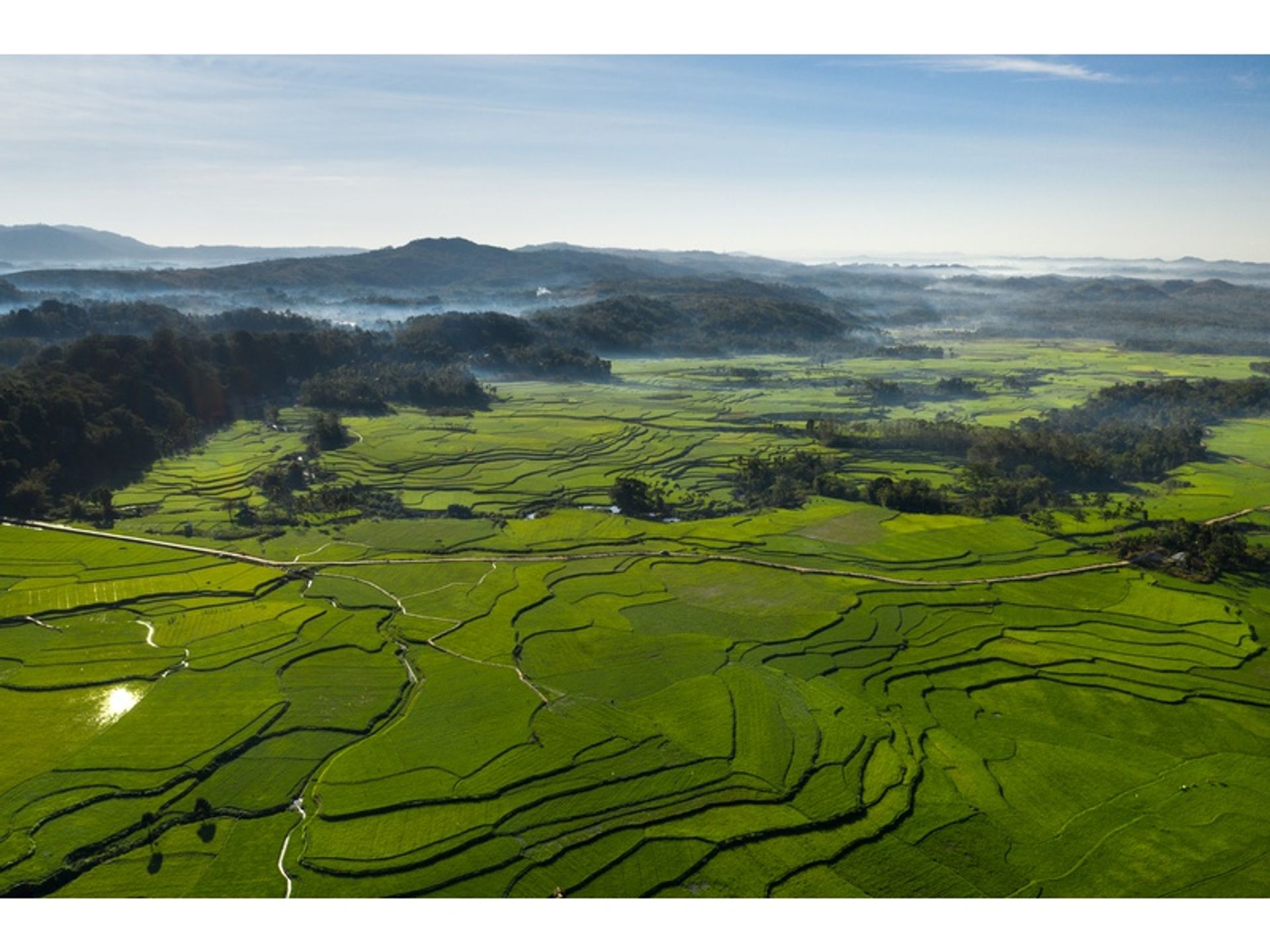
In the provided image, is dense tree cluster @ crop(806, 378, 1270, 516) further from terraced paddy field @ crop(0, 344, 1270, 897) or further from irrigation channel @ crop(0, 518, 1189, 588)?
irrigation channel @ crop(0, 518, 1189, 588)

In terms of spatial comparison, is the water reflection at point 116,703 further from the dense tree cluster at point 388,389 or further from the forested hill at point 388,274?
the forested hill at point 388,274

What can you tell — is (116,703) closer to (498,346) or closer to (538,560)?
(538,560)

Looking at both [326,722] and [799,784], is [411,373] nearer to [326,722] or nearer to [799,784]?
[326,722]

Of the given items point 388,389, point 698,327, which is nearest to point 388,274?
point 698,327

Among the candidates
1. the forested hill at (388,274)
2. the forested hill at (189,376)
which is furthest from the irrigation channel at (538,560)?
the forested hill at (388,274)

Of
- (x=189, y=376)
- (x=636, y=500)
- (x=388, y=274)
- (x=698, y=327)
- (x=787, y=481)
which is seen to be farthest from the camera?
(x=388, y=274)

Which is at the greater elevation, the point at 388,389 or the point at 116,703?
the point at 388,389
